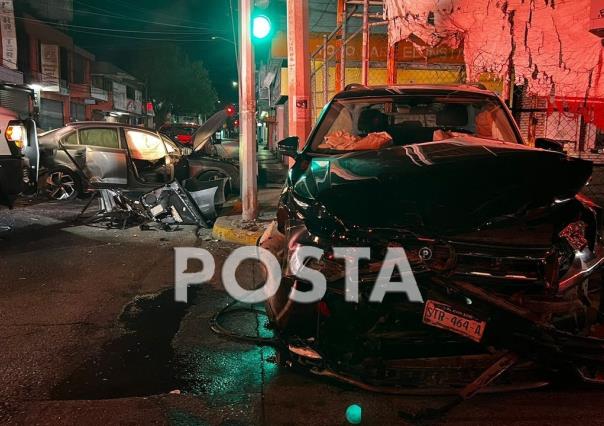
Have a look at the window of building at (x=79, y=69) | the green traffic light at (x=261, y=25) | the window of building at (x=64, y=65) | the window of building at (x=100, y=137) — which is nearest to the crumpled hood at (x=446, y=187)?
the green traffic light at (x=261, y=25)

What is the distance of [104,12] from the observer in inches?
1400

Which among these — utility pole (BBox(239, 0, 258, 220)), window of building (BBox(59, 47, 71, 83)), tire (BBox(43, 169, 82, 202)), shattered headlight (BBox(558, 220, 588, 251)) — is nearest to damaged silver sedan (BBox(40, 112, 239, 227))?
tire (BBox(43, 169, 82, 202))

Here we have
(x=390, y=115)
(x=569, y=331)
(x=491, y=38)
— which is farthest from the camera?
(x=491, y=38)

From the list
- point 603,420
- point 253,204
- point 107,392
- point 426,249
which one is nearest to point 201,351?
point 107,392

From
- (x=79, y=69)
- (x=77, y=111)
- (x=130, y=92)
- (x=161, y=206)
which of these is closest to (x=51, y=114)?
(x=77, y=111)

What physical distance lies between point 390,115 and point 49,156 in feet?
27.7

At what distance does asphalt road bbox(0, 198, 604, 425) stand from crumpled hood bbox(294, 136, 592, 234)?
1.13 meters

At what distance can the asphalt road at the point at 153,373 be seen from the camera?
3100 millimetres

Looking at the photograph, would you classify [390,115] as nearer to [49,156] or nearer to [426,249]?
[426,249]

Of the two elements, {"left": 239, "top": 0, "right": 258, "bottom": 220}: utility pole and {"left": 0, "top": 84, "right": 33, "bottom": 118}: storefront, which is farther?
{"left": 0, "top": 84, "right": 33, "bottom": 118}: storefront

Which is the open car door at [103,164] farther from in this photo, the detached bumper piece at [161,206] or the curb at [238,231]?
the curb at [238,231]

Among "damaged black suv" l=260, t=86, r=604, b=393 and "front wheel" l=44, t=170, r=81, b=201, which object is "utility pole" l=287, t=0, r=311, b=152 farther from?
"front wheel" l=44, t=170, r=81, b=201

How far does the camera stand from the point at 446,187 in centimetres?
316

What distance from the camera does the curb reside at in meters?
7.86
